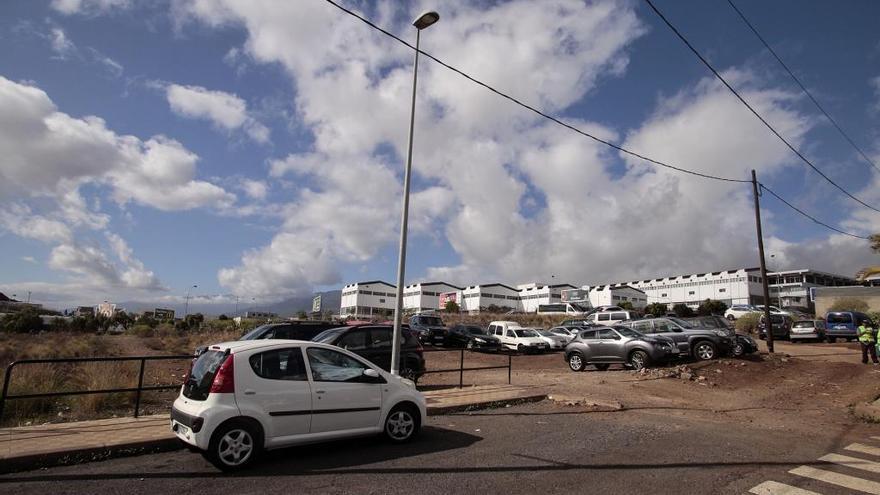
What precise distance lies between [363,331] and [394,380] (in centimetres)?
575

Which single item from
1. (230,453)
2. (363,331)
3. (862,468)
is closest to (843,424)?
(862,468)

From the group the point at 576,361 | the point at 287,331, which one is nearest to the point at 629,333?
the point at 576,361

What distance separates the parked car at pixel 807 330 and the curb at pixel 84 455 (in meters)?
33.1

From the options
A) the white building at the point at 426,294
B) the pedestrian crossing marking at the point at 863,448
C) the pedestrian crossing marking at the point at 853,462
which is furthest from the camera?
the white building at the point at 426,294

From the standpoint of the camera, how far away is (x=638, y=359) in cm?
1762

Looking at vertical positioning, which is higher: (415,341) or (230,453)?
(415,341)

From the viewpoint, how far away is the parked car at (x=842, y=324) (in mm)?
29047

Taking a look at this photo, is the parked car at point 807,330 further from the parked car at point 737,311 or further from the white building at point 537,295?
the white building at point 537,295

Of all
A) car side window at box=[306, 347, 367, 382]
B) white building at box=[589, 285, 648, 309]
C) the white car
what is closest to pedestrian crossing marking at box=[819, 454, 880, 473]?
the white car

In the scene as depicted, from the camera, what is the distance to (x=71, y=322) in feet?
158

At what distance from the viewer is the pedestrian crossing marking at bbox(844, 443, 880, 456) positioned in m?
7.66

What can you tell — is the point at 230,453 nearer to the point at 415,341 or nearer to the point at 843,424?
the point at 415,341

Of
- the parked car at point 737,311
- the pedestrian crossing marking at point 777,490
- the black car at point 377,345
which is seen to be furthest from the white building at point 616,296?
the pedestrian crossing marking at point 777,490

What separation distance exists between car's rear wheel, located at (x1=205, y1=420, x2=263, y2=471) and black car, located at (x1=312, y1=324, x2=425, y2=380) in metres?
6.30
